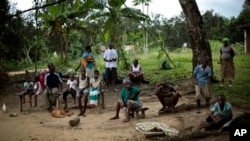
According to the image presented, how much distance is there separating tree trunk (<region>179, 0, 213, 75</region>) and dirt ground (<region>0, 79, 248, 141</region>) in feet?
4.34

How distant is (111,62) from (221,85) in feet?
14.2

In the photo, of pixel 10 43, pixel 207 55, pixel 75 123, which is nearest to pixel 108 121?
pixel 75 123

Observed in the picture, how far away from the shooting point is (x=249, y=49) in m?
28.6

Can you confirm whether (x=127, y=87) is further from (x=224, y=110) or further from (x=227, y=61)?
(x=227, y=61)

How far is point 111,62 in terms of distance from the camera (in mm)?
14953

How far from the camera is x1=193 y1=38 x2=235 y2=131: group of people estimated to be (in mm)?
7613

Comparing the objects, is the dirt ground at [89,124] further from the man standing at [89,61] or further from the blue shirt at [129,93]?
the man standing at [89,61]

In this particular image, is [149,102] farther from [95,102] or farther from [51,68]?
[51,68]

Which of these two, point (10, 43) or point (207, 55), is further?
point (10, 43)

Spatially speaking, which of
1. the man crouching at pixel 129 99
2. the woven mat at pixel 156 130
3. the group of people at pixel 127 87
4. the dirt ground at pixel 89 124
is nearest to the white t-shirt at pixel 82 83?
the group of people at pixel 127 87

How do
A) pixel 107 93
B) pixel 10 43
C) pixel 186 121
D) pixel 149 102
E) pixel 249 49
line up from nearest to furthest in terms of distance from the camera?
pixel 186 121 < pixel 149 102 < pixel 107 93 < pixel 10 43 < pixel 249 49

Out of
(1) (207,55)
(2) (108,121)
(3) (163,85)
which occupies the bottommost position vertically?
(2) (108,121)

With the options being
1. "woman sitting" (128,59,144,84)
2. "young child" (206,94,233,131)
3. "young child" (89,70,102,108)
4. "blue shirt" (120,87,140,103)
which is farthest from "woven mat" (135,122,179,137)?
"woman sitting" (128,59,144,84)

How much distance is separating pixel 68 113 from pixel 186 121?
13.1 ft
